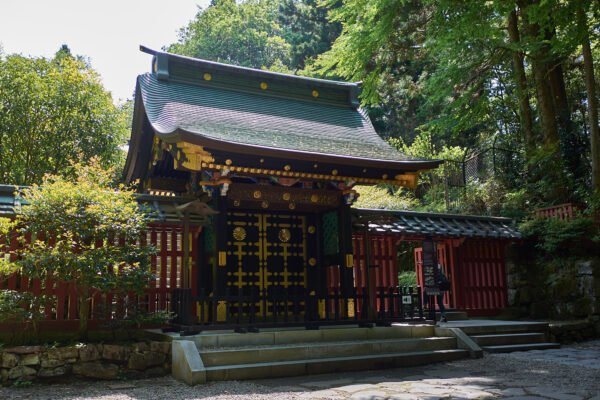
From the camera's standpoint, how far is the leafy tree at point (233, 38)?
4041 cm

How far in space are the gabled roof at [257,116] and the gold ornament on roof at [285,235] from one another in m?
2.09

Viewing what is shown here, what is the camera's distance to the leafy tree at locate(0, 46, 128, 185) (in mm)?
18875

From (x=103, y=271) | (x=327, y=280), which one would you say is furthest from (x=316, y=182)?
(x=103, y=271)

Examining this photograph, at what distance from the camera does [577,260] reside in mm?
12117

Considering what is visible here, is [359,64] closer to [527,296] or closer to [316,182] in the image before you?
[316,182]

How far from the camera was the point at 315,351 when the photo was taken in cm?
760

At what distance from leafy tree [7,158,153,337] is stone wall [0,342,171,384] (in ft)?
2.05

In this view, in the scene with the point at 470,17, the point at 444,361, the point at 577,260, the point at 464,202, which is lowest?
the point at 444,361

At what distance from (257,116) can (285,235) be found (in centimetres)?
281

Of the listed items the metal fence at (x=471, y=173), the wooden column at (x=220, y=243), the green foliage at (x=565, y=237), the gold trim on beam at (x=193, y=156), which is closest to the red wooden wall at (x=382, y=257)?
the wooden column at (x=220, y=243)

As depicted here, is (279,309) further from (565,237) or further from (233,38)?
(233,38)

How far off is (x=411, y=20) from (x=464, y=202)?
7193mm

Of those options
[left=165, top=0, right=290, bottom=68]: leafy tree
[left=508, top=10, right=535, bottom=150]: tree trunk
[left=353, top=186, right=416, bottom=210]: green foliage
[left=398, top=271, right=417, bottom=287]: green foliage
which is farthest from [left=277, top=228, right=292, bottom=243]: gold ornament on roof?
[left=165, top=0, right=290, bottom=68]: leafy tree

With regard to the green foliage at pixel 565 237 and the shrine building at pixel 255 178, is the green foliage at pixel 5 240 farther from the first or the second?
the green foliage at pixel 565 237
